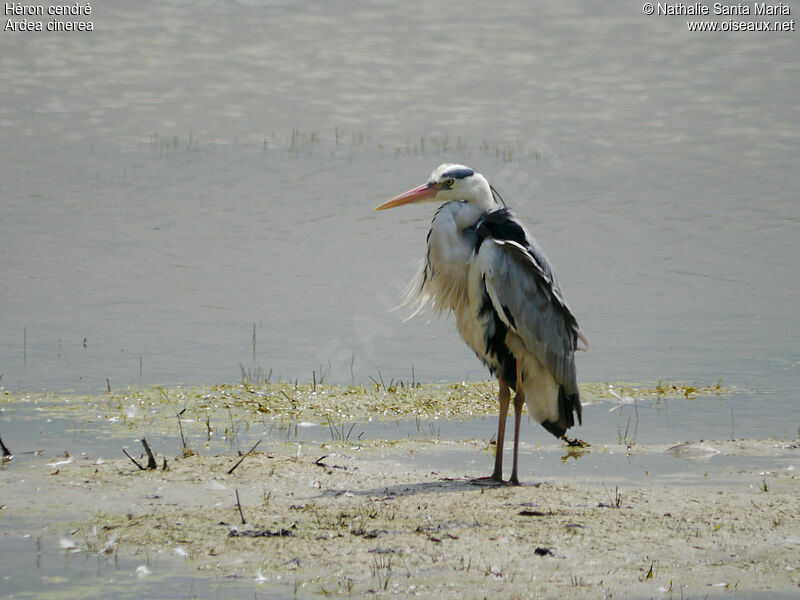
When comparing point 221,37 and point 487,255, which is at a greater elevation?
point 221,37

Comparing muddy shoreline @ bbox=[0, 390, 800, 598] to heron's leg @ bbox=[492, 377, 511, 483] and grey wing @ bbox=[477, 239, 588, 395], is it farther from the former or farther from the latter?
grey wing @ bbox=[477, 239, 588, 395]

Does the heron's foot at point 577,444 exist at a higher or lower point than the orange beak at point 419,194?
lower

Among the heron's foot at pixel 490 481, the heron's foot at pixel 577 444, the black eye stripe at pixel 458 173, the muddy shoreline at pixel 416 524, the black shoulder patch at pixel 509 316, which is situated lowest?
the muddy shoreline at pixel 416 524

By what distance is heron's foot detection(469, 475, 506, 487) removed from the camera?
7043 millimetres

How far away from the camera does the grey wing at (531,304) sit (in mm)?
7215

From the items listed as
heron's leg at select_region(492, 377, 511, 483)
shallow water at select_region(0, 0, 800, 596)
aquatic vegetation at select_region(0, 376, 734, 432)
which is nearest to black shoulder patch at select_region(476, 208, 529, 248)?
heron's leg at select_region(492, 377, 511, 483)

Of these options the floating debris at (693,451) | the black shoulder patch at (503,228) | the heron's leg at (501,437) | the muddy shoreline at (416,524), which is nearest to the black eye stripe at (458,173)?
the black shoulder patch at (503,228)

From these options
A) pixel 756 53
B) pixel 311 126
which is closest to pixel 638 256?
pixel 311 126

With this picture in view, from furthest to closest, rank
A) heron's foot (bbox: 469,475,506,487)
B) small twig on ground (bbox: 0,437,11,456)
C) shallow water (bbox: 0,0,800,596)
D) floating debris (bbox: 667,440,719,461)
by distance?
shallow water (bbox: 0,0,800,596) < floating debris (bbox: 667,440,719,461) < small twig on ground (bbox: 0,437,11,456) < heron's foot (bbox: 469,475,506,487)

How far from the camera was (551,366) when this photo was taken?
7.46 metres

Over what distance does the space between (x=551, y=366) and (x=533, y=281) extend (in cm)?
57

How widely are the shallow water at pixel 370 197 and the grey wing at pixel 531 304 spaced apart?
2.61 feet

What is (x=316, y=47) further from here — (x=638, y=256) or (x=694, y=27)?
(x=638, y=256)

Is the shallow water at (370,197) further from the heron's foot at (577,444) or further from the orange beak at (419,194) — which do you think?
the orange beak at (419,194)
